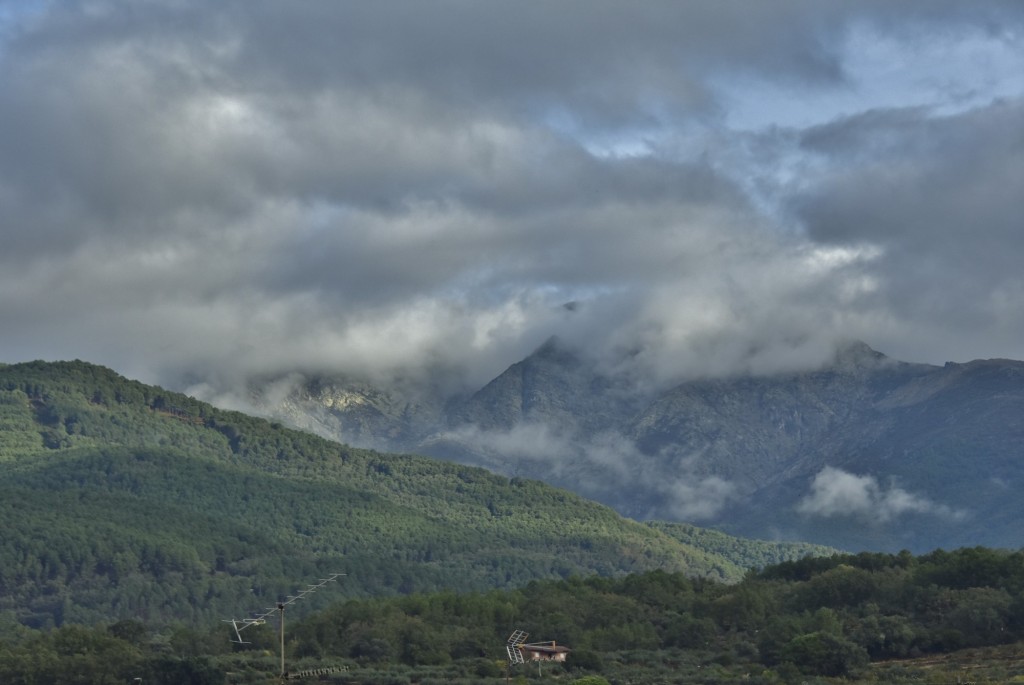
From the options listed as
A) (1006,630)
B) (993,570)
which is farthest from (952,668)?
(993,570)

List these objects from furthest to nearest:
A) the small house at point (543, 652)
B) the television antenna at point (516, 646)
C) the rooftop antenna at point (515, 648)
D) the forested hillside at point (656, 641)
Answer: the small house at point (543, 652) < the television antenna at point (516, 646) < the rooftop antenna at point (515, 648) < the forested hillside at point (656, 641)

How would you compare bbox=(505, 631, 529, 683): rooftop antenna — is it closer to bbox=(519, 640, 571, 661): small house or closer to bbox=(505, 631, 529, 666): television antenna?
bbox=(505, 631, 529, 666): television antenna

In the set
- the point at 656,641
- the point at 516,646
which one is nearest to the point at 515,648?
the point at 516,646

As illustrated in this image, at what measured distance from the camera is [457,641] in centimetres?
17575

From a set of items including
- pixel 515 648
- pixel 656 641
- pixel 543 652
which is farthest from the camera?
pixel 656 641

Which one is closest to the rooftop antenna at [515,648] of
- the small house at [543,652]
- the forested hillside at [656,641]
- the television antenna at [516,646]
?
the television antenna at [516,646]

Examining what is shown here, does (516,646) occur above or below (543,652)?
above

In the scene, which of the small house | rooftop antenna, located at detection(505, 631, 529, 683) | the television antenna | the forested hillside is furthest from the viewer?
the small house

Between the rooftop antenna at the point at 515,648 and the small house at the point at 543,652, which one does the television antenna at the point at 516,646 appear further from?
the small house at the point at 543,652

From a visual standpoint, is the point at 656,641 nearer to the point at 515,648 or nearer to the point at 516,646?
the point at 515,648

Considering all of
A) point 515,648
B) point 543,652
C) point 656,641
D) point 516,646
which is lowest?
point 543,652

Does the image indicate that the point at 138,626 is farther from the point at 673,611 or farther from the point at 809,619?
the point at 809,619

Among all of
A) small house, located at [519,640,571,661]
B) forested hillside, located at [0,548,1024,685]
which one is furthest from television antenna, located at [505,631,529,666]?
forested hillside, located at [0,548,1024,685]

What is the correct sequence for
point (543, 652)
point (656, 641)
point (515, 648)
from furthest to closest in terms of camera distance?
point (656, 641) → point (543, 652) → point (515, 648)
